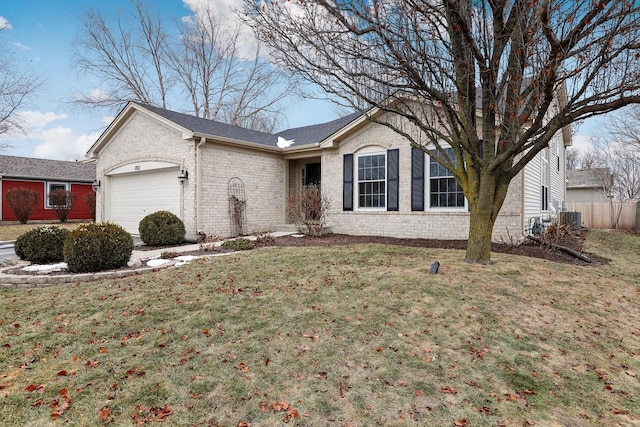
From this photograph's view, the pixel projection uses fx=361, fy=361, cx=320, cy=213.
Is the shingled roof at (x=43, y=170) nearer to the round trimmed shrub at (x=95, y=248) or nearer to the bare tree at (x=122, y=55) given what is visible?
the bare tree at (x=122, y=55)

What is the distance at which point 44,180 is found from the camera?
21203mm

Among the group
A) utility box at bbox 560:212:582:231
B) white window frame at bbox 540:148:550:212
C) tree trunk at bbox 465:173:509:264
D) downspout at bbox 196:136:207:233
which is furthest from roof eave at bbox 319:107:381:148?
utility box at bbox 560:212:582:231

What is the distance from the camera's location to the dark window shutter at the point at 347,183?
11.9 metres

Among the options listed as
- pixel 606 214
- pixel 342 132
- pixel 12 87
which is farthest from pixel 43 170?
pixel 606 214

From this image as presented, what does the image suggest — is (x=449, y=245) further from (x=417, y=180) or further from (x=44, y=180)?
(x=44, y=180)

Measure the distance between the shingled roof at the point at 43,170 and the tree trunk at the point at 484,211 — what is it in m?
23.8

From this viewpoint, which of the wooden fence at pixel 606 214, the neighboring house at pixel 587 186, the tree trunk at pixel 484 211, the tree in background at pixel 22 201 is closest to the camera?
the tree trunk at pixel 484 211

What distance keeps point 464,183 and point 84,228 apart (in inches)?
284

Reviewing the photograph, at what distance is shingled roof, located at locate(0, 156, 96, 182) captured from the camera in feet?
66.5

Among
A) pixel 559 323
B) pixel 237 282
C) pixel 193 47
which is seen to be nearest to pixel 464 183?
pixel 559 323

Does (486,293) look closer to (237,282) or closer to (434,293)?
(434,293)

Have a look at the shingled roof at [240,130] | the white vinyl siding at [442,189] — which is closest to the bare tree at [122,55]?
the shingled roof at [240,130]

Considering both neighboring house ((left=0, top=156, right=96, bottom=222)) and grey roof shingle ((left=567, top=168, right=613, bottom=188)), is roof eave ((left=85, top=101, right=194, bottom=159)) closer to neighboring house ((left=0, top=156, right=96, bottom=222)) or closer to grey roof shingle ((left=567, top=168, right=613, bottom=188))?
neighboring house ((left=0, top=156, right=96, bottom=222))

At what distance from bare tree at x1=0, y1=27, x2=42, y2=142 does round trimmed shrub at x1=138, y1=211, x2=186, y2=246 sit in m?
12.7
